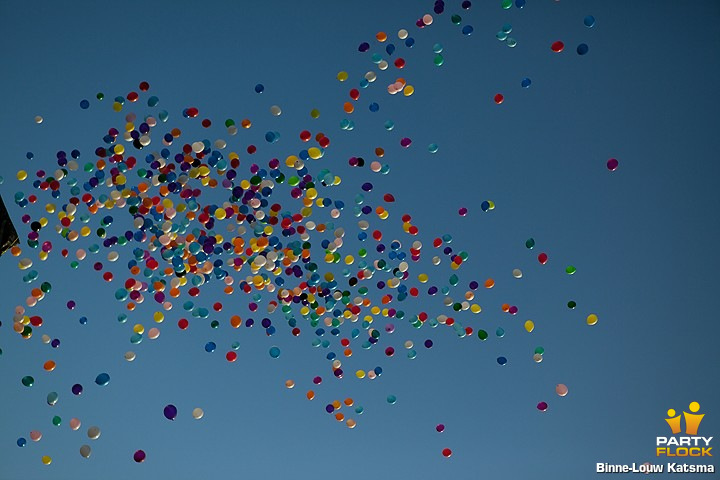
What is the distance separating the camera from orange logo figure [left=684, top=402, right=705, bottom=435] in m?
6.32

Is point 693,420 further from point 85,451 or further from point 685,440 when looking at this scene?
point 85,451

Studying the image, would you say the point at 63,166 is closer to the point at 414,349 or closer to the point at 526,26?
the point at 414,349

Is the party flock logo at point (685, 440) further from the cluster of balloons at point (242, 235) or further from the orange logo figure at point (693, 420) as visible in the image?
the cluster of balloons at point (242, 235)

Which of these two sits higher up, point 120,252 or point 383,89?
point 383,89

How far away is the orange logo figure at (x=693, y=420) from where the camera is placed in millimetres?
6320

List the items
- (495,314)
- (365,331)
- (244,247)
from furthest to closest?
(495,314)
(365,331)
(244,247)

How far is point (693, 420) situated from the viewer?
20.8ft

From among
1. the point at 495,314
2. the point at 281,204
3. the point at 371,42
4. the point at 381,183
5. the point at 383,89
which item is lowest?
the point at 495,314

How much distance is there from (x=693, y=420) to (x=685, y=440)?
0.60ft

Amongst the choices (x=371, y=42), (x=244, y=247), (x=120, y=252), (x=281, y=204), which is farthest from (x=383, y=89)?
(x=120, y=252)

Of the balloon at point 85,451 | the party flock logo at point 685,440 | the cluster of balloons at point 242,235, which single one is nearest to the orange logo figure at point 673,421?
the party flock logo at point 685,440

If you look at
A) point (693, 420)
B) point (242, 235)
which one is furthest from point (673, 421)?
point (242, 235)

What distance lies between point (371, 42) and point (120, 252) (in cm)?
248

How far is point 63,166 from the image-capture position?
5.30 metres
